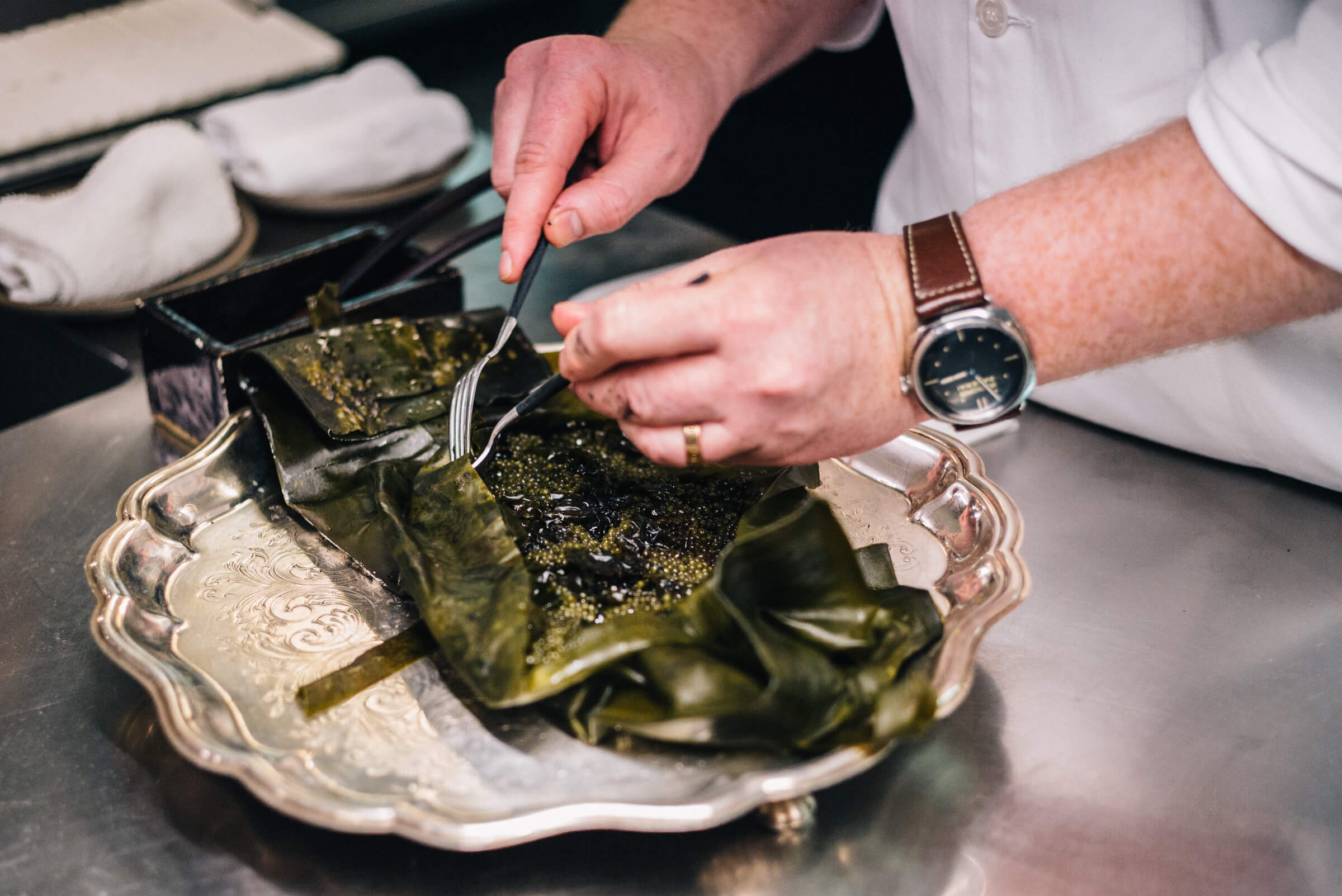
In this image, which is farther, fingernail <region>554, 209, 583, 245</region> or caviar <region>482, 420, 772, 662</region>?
fingernail <region>554, 209, 583, 245</region>

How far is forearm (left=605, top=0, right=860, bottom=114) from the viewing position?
1392 millimetres

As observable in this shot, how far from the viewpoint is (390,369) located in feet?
3.77

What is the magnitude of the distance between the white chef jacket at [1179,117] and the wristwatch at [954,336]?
5.9 inches

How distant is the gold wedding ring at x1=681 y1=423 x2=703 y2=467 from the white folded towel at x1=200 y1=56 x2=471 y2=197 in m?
1.18

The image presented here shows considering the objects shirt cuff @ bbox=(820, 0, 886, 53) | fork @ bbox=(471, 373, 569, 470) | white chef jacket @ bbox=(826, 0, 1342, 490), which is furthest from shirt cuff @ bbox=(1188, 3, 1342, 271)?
shirt cuff @ bbox=(820, 0, 886, 53)

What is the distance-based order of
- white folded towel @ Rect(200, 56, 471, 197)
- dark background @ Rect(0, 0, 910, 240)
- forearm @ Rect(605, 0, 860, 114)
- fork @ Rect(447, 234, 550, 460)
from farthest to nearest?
1. dark background @ Rect(0, 0, 910, 240)
2. white folded towel @ Rect(200, 56, 471, 197)
3. forearm @ Rect(605, 0, 860, 114)
4. fork @ Rect(447, 234, 550, 460)

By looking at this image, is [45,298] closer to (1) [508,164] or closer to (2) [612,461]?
(1) [508,164]

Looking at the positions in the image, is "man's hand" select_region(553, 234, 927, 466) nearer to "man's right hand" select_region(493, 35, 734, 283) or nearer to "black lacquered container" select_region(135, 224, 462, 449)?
"man's right hand" select_region(493, 35, 734, 283)

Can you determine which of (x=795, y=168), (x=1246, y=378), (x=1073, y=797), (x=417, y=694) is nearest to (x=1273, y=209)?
(x=1246, y=378)

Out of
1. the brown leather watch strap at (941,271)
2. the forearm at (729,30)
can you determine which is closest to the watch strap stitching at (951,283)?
the brown leather watch strap at (941,271)

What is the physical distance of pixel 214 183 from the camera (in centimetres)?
162

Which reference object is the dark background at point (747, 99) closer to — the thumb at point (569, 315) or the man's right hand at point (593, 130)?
the man's right hand at point (593, 130)

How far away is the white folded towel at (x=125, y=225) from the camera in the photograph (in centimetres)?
145

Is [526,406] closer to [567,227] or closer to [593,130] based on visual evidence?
[567,227]
